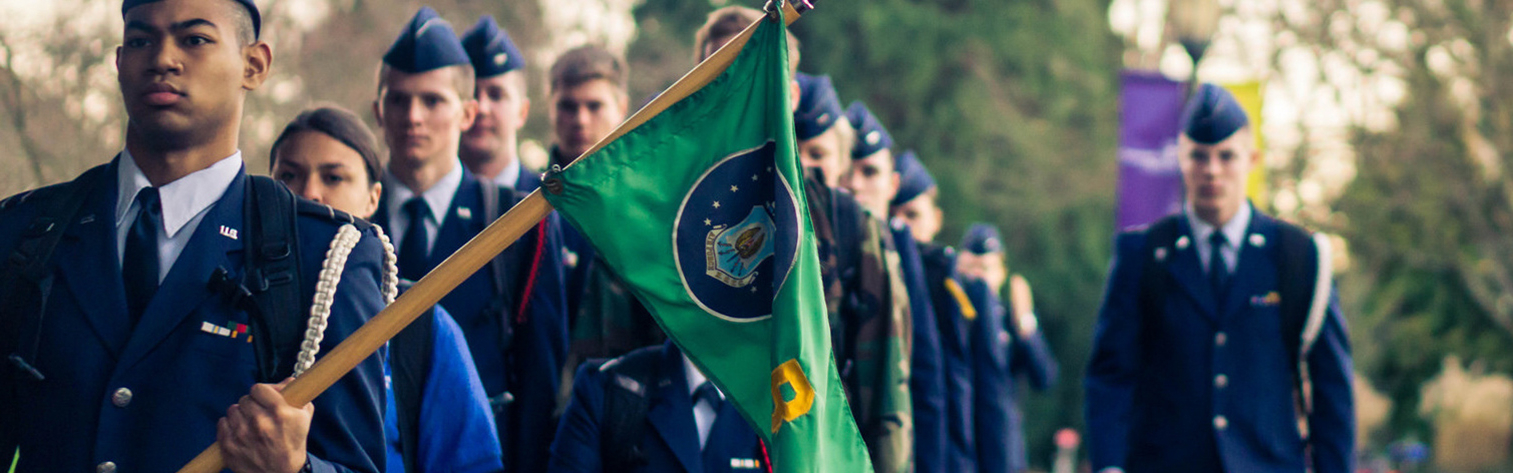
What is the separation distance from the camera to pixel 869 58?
21.3m

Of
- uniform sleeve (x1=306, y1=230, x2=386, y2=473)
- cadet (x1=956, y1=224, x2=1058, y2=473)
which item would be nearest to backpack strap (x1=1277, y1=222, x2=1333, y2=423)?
cadet (x1=956, y1=224, x2=1058, y2=473)

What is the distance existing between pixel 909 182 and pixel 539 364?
5.17 metres

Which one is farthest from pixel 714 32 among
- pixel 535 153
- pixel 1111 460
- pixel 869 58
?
pixel 869 58

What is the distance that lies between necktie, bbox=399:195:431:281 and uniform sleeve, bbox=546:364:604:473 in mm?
710

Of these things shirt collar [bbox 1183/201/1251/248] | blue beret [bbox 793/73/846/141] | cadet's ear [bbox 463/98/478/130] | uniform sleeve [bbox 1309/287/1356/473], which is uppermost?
cadet's ear [bbox 463/98/478/130]

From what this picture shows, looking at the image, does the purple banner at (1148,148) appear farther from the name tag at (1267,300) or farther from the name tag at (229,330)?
the name tag at (229,330)

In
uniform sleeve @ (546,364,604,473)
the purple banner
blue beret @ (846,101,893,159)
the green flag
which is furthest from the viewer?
the purple banner

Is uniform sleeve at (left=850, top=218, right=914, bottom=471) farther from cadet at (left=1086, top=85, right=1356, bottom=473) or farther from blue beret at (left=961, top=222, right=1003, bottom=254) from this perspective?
blue beret at (left=961, top=222, right=1003, bottom=254)

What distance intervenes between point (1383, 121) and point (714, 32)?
13.2m

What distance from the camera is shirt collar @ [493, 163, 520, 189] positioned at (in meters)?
5.69

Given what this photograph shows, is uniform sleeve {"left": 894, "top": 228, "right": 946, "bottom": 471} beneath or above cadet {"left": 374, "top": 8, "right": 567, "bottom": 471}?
beneath

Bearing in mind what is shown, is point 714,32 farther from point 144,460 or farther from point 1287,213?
point 1287,213

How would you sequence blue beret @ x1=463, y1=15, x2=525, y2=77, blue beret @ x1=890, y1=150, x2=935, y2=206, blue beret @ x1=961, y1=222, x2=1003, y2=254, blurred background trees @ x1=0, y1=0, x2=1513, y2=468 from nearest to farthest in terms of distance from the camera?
blue beret @ x1=463, y1=15, x2=525, y2=77 < blue beret @ x1=890, y1=150, x2=935, y2=206 < blue beret @ x1=961, y1=222, x2=1003, y2=254 < blurred background trees @ x1=0, y1=0, x2=1513, y2=468

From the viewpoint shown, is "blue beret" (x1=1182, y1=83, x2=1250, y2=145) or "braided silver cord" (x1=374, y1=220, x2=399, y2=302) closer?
"braided silver cord" (x1=374, y1=220, x2=399, y2=302)
